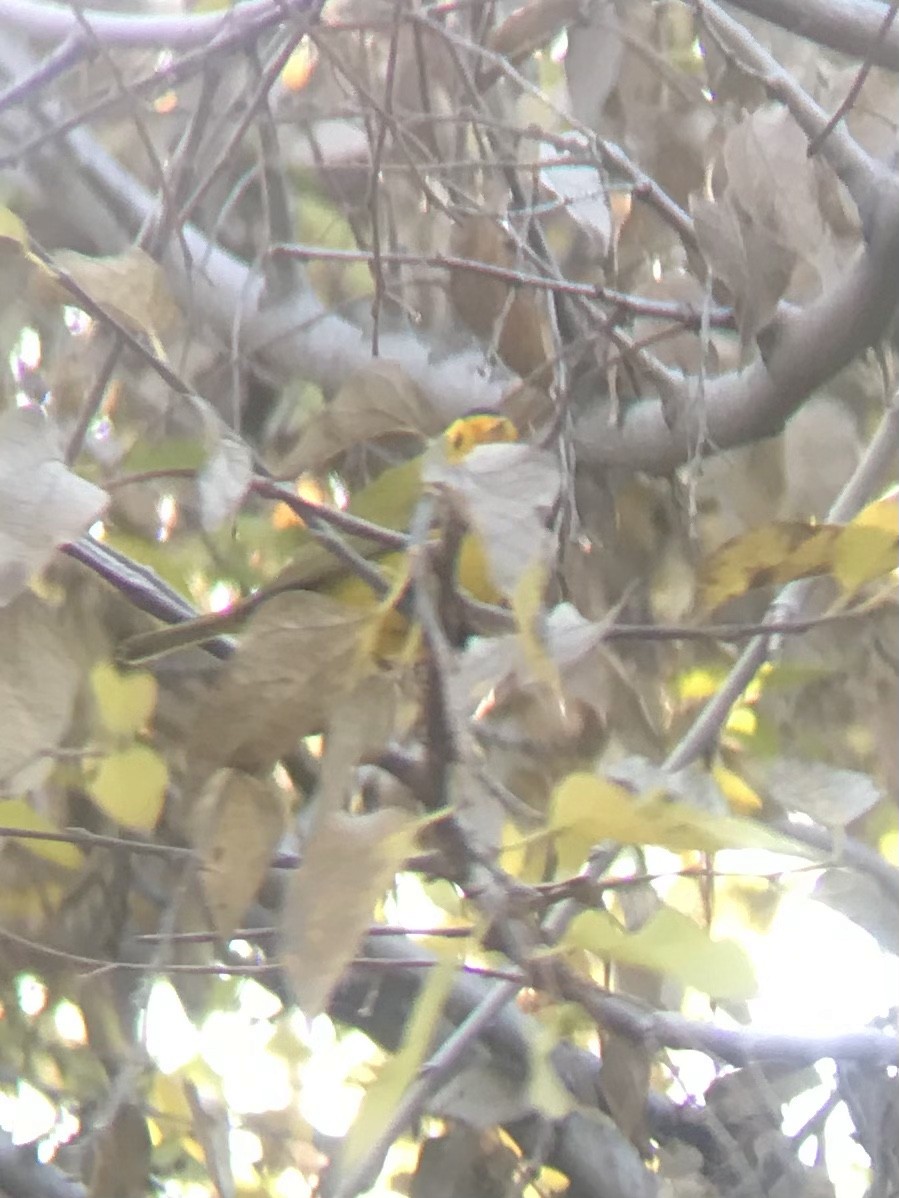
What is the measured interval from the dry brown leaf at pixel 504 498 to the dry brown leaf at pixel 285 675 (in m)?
0.03

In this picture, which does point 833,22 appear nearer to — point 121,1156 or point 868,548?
point 868,548

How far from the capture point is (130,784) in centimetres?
31

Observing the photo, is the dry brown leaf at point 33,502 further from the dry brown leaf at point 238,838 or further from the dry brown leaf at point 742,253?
the dry brown leaf at point 742,253

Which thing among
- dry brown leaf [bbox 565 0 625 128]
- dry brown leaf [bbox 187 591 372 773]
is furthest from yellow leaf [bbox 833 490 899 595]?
dry brown leaf [bbox 565 0 625 128]

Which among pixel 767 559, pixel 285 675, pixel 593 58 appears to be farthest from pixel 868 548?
pixel 593 58

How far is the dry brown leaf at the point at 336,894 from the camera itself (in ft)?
0.62

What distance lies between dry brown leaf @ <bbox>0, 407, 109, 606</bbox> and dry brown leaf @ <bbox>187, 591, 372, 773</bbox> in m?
0.04

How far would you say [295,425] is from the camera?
536mm

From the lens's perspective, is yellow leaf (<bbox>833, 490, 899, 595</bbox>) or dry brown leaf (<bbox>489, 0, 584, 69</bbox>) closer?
yellow leaf (<bbox>833, 490, 899, 595</bbox>)

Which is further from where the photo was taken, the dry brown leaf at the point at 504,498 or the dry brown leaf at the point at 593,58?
the dry brown leaf at the point at 593,58

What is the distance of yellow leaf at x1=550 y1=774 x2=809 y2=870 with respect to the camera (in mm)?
190

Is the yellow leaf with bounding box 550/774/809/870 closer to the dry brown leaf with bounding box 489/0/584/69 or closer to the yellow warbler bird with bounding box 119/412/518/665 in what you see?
the yellow warbler bird with bounding box 119/412/518/665

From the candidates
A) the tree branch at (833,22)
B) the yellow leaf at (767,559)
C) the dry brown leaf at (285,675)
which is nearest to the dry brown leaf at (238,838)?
the dry brown leaf at (285,675)

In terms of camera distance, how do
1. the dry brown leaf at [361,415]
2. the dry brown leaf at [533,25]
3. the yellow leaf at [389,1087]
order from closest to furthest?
the yellow leaf at [389,1087], the dry brown leaf at [361,415], the dry brown leaf at [533,25]
